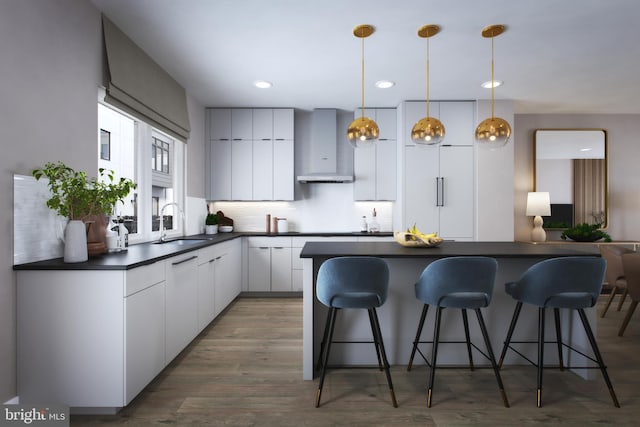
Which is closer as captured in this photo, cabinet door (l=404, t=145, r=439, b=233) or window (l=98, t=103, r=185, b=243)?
window (l=98, t=103, r=185, b=243)

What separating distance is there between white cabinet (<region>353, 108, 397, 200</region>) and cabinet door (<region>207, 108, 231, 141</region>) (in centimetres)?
187

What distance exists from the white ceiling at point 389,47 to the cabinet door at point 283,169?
669mm

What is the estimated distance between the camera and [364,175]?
17.2 ft

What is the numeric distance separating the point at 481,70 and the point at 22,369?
455cm

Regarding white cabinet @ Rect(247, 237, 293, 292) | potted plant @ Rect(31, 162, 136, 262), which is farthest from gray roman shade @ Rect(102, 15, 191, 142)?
white cabinet @ Rect(247, 237, 293, 292)

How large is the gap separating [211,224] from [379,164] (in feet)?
8.41

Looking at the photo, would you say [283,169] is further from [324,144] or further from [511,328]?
[511,328]

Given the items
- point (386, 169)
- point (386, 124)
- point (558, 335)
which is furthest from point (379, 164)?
point (558, 335)

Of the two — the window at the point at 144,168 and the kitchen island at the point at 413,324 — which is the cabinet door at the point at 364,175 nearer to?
the window at the point at 144,168

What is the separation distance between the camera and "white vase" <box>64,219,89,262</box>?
217 cm

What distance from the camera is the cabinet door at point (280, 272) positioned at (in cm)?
504

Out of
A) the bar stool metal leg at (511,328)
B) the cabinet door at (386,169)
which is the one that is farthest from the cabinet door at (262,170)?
the bar stool metal leg at (511,328)

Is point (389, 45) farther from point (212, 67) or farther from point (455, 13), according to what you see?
point (212, 67)

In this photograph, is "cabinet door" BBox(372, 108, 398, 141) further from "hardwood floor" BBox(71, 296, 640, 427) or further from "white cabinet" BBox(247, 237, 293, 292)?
"hardwood floor" BBox(71, 296, 640, 427)
